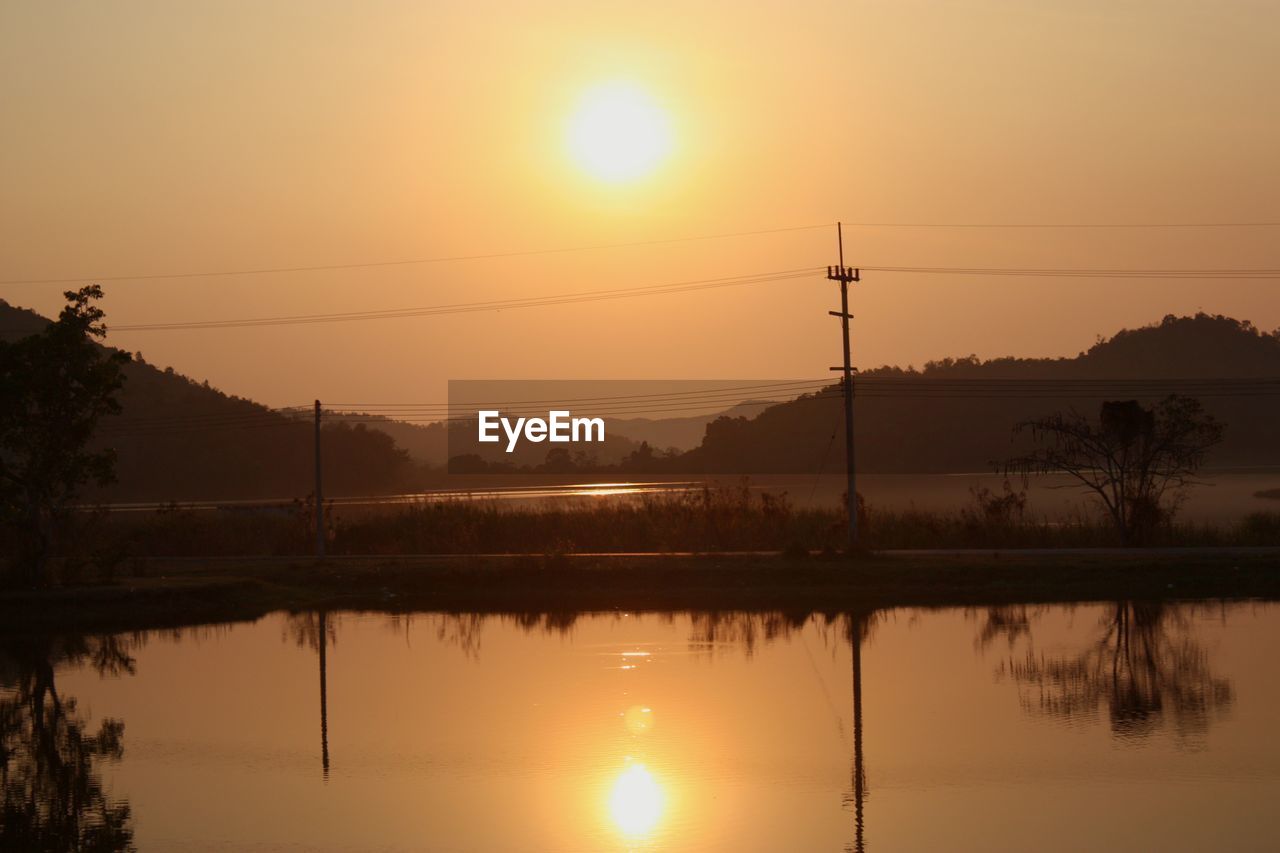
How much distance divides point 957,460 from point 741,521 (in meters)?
74.1

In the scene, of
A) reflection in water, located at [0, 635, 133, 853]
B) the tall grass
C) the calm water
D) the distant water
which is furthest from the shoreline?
the distant water

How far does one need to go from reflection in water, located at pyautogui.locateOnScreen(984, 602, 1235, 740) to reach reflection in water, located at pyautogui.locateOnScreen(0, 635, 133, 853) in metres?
10.7

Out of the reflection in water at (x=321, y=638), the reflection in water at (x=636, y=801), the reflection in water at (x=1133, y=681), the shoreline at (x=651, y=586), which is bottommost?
the reflection in water at (x=636, y=801)

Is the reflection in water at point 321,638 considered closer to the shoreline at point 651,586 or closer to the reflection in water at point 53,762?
the shoreline at point 651,586

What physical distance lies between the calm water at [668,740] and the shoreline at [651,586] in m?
3.94

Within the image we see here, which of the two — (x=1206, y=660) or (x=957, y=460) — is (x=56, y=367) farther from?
(x=957, y=460)

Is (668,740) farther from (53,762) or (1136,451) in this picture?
(1136,451)

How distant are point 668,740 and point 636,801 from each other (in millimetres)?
2541

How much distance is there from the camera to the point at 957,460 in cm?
11044

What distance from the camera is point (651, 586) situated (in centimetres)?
3238

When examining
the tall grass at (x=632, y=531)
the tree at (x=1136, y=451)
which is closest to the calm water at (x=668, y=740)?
the tree at (x=1136, y=451)

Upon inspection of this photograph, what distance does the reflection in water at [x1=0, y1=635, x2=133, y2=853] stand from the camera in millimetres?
12195

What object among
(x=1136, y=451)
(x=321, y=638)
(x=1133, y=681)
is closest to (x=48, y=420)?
(x=321, y=638)

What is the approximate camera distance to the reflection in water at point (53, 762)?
1220 centimetres
